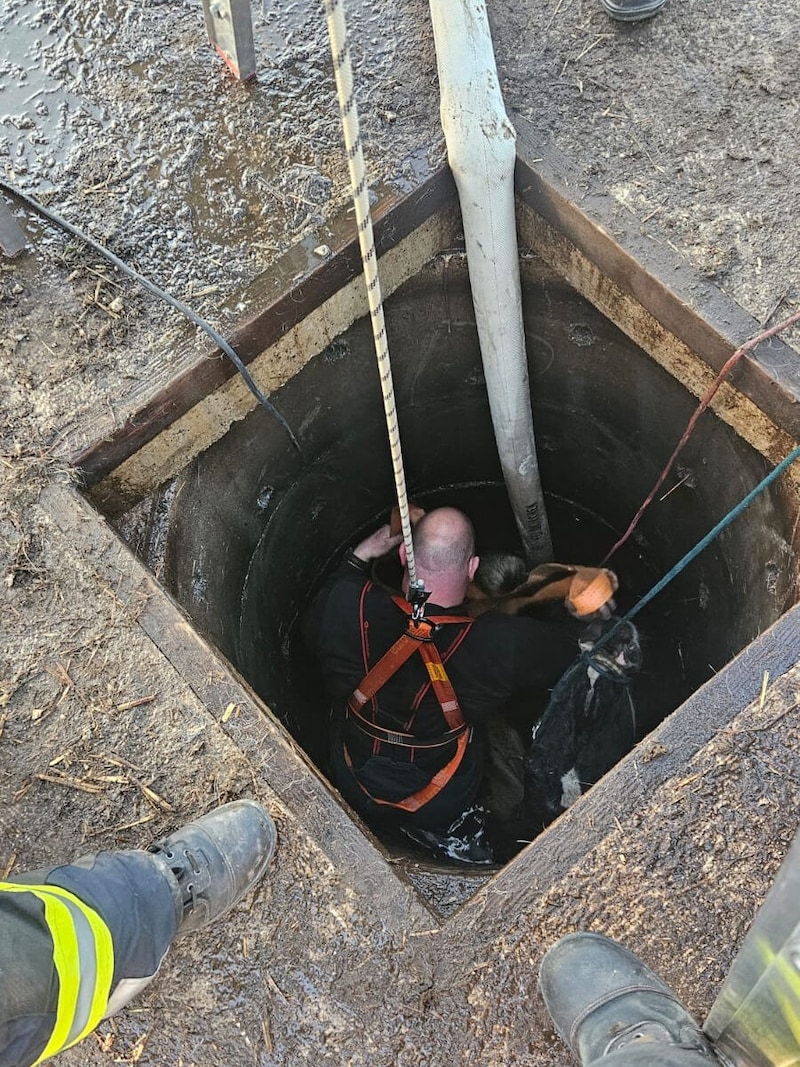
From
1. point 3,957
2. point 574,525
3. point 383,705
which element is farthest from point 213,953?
point 574,525

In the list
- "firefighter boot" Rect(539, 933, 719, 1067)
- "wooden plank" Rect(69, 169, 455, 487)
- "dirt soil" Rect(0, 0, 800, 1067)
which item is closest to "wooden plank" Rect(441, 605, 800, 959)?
"dirt soil" Rect(0, 0, 800, 1067)

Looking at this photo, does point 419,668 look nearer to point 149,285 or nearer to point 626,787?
point 626,787

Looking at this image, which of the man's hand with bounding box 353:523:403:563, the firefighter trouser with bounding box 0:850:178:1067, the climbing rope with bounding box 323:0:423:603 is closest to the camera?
the climbing rope with bounding box 323:0:423:603

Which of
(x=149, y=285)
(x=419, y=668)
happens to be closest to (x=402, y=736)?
(x=419, y=668)

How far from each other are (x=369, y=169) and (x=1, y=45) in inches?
65.4

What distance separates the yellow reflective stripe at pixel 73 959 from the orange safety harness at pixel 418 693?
1.61 m

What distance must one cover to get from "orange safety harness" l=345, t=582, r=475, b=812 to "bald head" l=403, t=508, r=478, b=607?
14 centimetres

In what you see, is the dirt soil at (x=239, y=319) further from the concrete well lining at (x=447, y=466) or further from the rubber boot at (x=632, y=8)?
the concrete well lining at (x=447, y=466)

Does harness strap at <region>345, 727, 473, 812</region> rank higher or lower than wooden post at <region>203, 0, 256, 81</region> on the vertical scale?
lower

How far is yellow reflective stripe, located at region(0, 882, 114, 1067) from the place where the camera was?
5.64ft

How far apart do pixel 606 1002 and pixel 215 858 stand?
39.6 inches

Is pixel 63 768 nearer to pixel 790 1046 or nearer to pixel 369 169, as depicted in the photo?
pixel 790 1046

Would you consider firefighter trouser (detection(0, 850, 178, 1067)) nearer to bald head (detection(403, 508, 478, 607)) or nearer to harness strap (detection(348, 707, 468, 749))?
harness strap (detection(348, 707, 468, 749))

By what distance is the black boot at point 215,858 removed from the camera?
205cm
